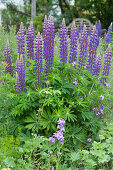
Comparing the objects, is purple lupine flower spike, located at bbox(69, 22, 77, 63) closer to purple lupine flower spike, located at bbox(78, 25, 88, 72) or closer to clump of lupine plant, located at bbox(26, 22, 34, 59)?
purple lupine flower spike, located at bbox(78, 25, 88, 72)

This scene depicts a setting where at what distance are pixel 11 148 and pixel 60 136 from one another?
0.79 m

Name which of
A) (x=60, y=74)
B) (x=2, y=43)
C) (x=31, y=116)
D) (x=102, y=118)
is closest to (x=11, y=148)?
(x=31, y=116)

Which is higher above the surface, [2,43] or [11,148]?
[2,43]

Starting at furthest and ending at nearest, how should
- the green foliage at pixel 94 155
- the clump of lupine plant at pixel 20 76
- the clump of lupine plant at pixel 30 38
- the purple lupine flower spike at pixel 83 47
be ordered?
the purple lupine flower spike at pixel 83 47 → the clump of lupine plant at pixel 30 38 → the clump of lupine plant at pixel 20 76 → the green foliage at pixel 94 155

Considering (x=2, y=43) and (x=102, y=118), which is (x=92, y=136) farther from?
(x=2, y=43)

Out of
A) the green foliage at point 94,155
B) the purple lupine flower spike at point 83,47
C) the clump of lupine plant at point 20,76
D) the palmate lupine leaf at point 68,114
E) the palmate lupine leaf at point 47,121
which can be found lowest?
the green foliage at point 94,155

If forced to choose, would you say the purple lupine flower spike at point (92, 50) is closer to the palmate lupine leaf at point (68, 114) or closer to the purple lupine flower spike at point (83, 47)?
the purple lupine flower spike at point (83, 47)

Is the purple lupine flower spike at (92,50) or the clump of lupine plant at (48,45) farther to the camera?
the purple lupine flower spike at (92,50)

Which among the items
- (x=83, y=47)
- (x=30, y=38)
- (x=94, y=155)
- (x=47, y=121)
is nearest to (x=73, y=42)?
(x=83, y=47)

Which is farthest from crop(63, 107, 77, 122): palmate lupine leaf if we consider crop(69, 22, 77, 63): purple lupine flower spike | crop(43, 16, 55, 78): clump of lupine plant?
crop(69, 22, 77, 63): purple lupine flower spike

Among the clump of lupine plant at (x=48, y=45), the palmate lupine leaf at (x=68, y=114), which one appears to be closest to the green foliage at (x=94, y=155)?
the palmate lupine leaf at (x=68, y=114)

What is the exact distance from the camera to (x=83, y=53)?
12.2 ft

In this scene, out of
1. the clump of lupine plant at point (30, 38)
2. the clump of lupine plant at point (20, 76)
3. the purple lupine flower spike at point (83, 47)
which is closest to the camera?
the clump of lupine plant at point (20, 76)

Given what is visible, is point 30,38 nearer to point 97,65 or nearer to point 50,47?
point 50,47
